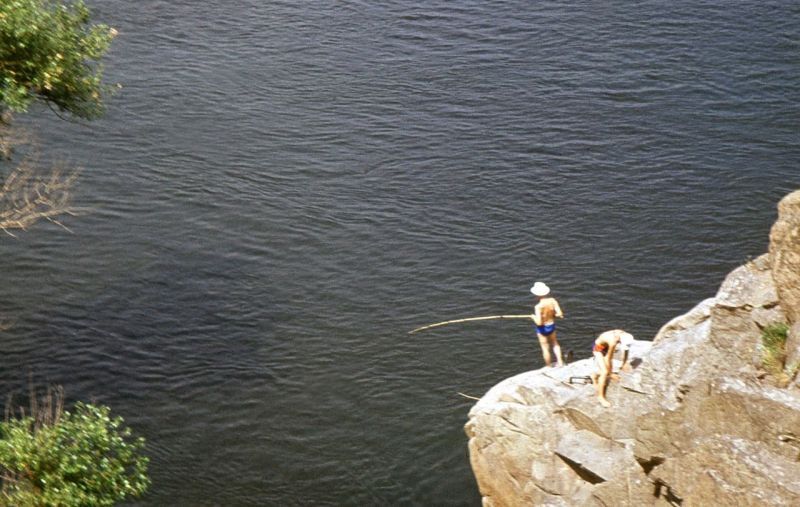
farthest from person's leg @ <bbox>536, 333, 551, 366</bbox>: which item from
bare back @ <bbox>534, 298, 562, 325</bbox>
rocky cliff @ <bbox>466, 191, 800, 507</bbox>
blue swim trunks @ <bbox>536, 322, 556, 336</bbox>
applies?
rocky cliff @ <bbox>466, 191, 800, 507</bbox>

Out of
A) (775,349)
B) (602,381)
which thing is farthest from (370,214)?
(775,349)

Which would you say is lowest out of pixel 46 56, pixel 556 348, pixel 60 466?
pixel 60 466

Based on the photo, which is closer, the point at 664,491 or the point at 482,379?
the point at 664,491

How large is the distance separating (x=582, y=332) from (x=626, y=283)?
319cm

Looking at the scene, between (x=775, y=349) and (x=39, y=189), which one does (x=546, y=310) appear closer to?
(x=775, y=349)

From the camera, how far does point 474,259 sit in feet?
122

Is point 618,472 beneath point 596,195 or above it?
beneath

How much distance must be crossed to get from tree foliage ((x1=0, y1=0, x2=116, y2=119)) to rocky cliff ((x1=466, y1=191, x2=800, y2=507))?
479 inches

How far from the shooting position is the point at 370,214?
39.7m

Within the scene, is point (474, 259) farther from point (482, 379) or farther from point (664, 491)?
point (664, 491)

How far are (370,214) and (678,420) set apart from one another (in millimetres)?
20121

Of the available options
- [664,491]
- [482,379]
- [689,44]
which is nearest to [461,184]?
[482,379]

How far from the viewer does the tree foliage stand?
25.3 m

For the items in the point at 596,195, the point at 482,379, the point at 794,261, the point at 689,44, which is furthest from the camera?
the point at 689,44
